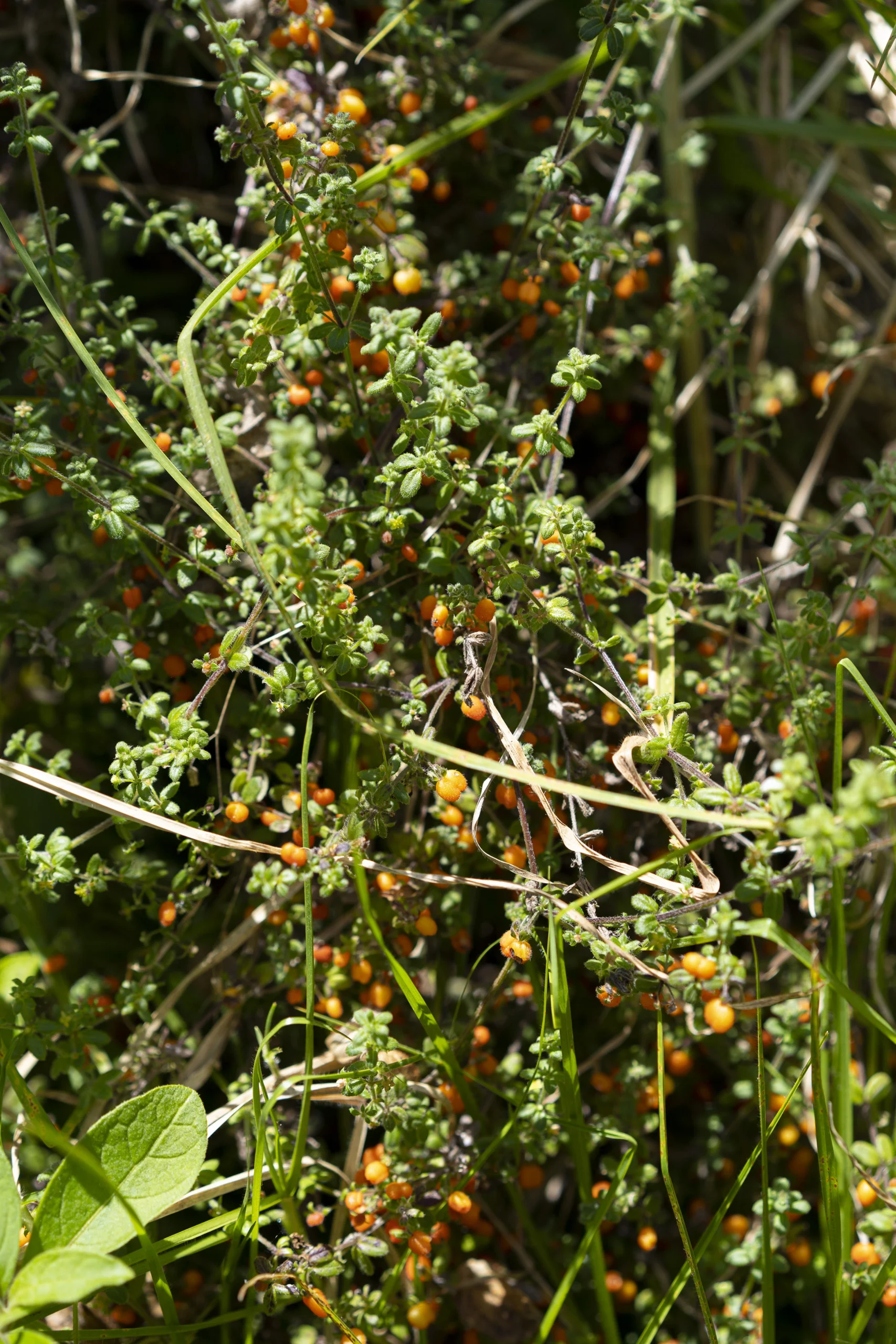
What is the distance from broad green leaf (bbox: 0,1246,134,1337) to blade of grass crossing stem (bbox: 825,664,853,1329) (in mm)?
1056

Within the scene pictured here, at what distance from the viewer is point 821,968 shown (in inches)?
59.4

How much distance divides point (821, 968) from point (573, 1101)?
1.47 ft

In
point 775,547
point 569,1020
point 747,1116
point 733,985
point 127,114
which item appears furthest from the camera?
point 775,547

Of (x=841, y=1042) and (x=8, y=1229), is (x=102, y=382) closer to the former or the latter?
(x=8, y=1229)

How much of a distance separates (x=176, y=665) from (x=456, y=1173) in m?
1.04

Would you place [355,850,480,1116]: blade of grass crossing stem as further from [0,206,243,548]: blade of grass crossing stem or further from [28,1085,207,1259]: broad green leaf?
[0,206,243,548]: blade of grass crossing stem

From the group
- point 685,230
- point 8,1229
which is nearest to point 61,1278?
point 8,1229

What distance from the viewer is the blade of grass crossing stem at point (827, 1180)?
1542 mm

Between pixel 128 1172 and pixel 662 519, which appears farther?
pixel 662 519

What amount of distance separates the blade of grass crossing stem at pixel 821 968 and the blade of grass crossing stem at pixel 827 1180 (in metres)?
0.05

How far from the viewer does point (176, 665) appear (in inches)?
75.2

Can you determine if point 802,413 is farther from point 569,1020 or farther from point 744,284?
point 569,1020

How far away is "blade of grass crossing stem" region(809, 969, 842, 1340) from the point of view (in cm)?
154

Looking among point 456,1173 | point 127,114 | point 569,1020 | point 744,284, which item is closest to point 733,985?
point 569,1020
